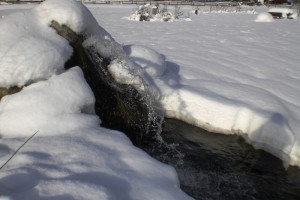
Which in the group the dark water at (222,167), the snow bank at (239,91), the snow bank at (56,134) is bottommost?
the dark water at (222,167)

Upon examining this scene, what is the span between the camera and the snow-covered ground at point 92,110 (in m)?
2.65

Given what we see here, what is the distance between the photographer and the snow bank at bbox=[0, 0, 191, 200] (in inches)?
99.5

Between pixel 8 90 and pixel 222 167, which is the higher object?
pixel 8 90

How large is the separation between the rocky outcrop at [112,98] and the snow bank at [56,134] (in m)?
0.28

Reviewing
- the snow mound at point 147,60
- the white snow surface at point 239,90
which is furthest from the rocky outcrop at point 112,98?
the snow mound at point 147,60

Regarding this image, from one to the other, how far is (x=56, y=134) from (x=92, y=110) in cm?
91

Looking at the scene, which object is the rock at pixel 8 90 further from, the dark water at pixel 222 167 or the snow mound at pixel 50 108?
the dark water at pixel 222 167

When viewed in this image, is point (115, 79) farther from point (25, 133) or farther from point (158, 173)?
point (158, 173)

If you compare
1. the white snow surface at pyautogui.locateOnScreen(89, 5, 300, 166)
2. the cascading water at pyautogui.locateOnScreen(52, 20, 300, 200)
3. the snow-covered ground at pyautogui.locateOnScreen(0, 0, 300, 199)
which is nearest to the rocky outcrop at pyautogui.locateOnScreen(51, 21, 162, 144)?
the cascading water at pyautogui.locateOnScreen(52, 20, 300, 200)

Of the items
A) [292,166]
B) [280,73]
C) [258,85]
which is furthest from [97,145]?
[280,73]

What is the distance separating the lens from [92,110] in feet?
14.0

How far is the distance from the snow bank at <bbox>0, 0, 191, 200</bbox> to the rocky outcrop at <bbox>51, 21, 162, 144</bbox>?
28 cm

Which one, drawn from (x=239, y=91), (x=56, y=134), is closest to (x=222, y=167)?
(x=239, y=91)

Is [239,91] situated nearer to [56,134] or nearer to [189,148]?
[189,148]
